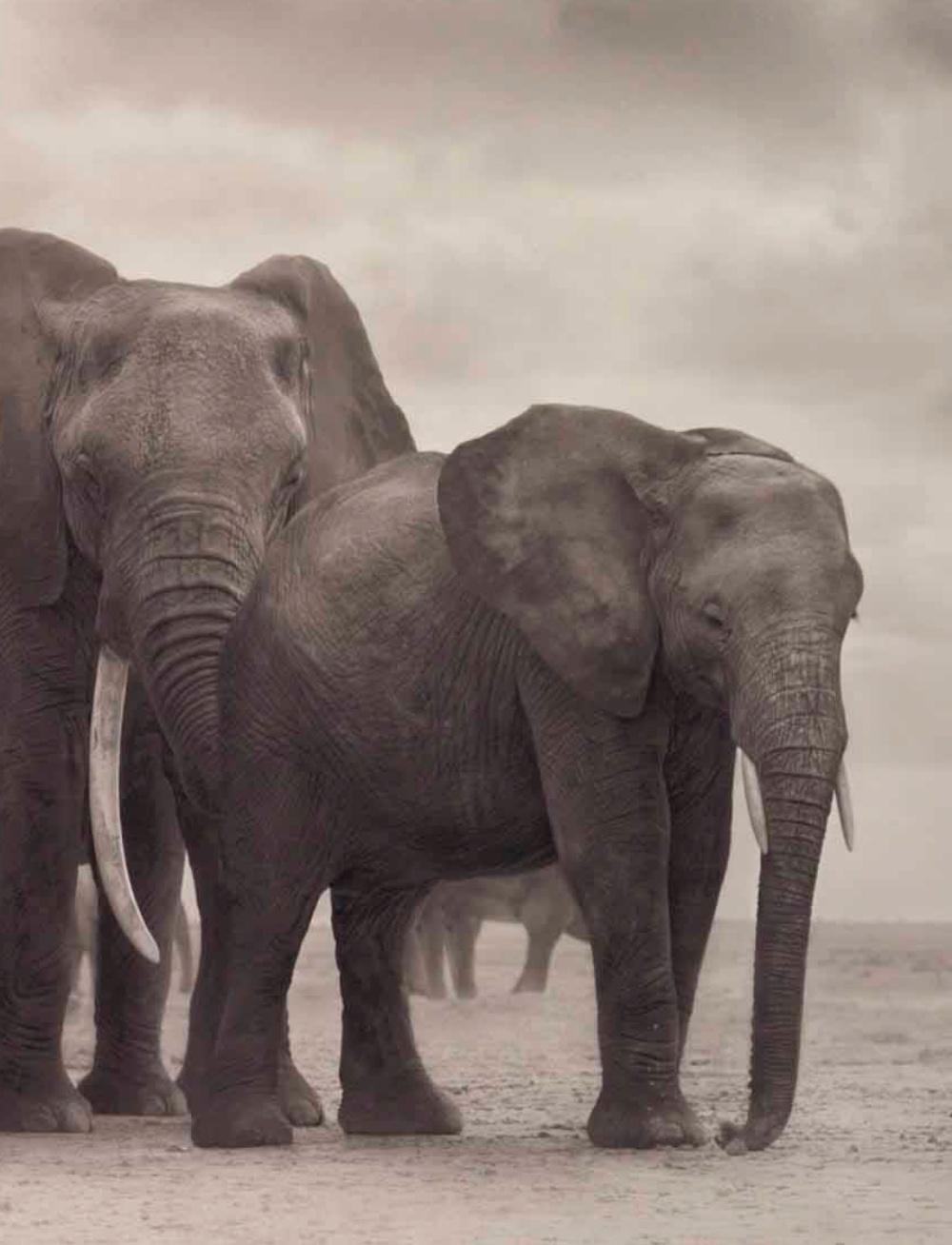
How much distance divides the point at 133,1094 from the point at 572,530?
13.2ft

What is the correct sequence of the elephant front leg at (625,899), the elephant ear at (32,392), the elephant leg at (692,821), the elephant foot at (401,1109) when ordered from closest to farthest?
the elephant front leg at (625,899) → the elephant leg at (692,821) → the elephant foot at (401,1109) → the elephant ear at (32,392)

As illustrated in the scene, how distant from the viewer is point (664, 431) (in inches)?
484

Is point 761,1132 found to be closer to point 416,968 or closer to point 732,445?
point 732,445

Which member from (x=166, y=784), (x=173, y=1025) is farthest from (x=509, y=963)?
(x=166, y=784)

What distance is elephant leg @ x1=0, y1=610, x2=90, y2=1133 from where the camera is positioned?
45.1ft

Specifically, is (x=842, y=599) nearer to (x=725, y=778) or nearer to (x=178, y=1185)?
(x=725, y=778)

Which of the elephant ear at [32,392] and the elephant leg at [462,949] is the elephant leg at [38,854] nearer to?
the elephant ear at [32,392]

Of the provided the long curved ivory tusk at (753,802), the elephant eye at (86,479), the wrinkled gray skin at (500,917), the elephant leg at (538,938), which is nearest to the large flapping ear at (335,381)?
the elephant eye at (86,479)

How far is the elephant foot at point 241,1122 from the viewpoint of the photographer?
1261 cm

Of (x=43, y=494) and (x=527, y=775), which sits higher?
(x=43, y=494)

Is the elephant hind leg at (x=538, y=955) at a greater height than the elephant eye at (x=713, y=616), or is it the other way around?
the elephant hind leg at (x=538, y=955)

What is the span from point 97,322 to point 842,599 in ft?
12.3

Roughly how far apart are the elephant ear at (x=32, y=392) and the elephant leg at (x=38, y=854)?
275 mm

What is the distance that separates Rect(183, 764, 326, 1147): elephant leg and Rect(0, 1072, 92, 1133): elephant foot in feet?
3.02
